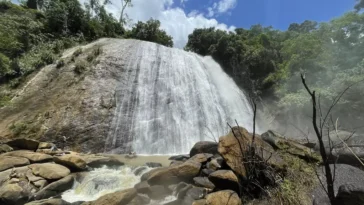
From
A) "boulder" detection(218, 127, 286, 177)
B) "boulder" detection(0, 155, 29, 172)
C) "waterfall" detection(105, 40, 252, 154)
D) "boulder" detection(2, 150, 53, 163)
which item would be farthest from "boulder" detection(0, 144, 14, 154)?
"boulder" detection(218, 127, 286, 177)

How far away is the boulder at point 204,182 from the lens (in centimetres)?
722

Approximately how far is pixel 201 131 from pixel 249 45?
17.3m

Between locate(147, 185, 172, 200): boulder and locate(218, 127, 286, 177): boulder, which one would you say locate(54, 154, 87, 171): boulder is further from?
locate(218, 127, 286, 177): boulder

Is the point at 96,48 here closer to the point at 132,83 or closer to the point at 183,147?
the point at 132,83

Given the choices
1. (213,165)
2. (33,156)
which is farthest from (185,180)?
(33,156)

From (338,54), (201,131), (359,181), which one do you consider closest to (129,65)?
(201,131)

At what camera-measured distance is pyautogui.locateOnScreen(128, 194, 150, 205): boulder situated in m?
6.67

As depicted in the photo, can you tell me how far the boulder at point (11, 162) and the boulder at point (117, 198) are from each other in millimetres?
4022

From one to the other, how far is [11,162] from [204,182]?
7.01 metres

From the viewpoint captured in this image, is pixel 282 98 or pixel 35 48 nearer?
pixel 35 48

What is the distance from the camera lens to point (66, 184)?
809 cm

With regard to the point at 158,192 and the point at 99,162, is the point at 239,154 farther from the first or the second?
the point at 99,162

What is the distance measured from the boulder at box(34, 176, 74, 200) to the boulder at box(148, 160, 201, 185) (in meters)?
2.90

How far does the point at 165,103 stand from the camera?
1645 cm
